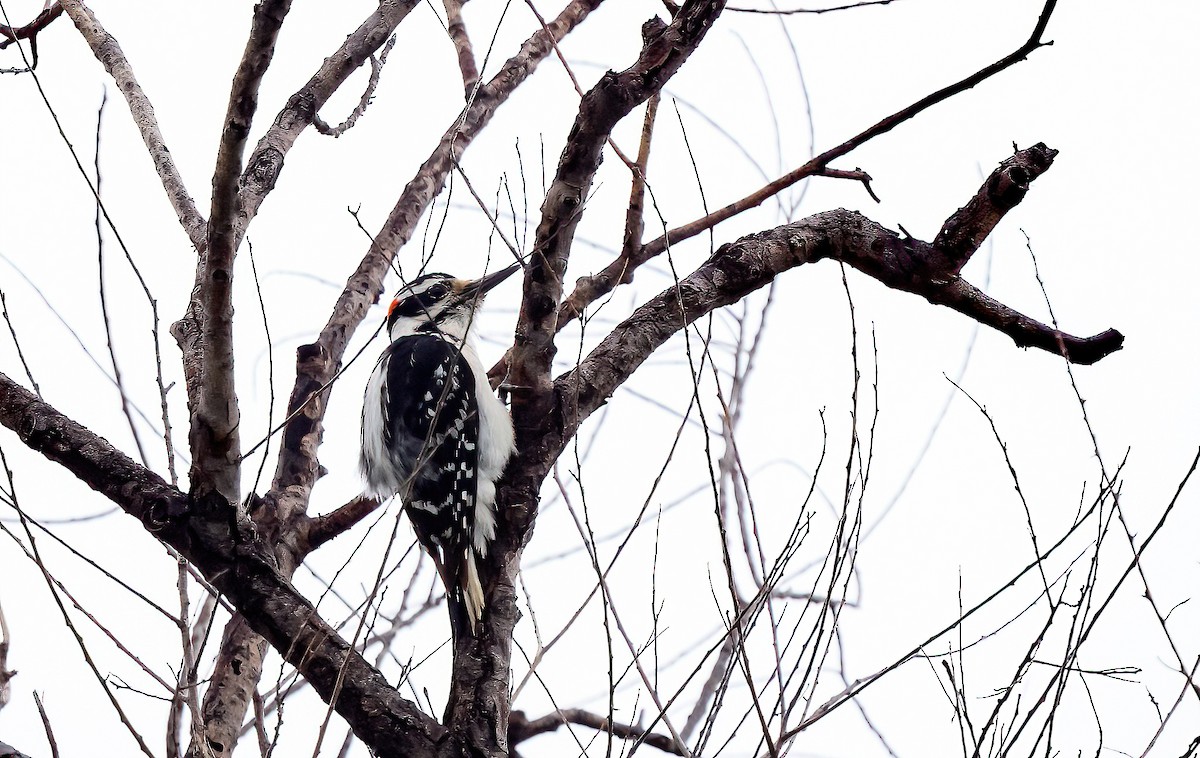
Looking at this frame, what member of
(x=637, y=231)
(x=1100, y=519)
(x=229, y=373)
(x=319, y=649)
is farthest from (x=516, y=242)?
(x=1100, y=519)

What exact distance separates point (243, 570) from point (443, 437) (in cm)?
74

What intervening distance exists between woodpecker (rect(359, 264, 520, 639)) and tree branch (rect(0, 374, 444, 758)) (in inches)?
15.4

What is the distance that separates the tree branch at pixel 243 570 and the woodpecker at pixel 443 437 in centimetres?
39

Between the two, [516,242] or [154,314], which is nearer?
[154,314]

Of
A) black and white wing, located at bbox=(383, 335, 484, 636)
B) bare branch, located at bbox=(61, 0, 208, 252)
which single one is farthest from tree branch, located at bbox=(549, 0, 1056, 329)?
bare branch, located at bbox=(61, 0, 208, 252)

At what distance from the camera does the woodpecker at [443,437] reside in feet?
9.70

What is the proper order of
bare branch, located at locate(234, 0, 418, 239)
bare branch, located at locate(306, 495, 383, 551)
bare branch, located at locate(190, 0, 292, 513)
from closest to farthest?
bare branch, located at locate(190, 0, 292, 513), bare branch, located at locate(306, 495, 383, 551), bare branch, located at locate(234, 0, 418, 239)

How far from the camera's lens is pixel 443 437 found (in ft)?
9.23

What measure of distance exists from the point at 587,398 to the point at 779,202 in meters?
1.20

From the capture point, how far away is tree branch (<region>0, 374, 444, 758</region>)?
6.92 ft

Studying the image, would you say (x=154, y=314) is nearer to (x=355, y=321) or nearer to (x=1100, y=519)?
(x=355, y=321)

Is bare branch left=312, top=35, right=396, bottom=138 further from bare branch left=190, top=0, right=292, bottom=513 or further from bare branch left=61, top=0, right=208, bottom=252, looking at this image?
bare branch left=190, top=0, right=292, bottom=513

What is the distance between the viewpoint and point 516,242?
2.73 m

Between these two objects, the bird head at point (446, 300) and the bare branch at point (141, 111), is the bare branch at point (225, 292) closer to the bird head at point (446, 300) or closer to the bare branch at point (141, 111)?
the bare branch at point (141, 111)
